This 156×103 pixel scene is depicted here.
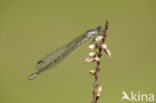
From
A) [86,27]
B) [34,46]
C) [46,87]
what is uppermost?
[86,27]

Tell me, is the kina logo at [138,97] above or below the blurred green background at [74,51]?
below

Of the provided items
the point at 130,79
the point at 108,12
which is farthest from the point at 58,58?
the point at 108,12

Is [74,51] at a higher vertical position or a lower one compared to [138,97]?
higher

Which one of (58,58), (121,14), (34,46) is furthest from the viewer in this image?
(121,14)

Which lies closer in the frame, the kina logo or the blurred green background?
the kina logo

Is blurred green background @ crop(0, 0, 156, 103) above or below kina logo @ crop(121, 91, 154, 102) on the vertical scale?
above

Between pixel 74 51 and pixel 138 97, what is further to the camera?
pixel 74 51

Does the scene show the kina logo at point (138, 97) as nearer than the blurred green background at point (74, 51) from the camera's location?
Yes

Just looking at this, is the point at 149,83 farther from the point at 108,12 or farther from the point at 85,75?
the point at 108,12
